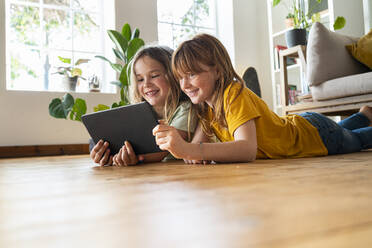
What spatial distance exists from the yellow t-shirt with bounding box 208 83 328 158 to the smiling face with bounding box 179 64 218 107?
0.08 metres

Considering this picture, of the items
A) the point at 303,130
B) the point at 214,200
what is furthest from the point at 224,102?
the point at 214,200

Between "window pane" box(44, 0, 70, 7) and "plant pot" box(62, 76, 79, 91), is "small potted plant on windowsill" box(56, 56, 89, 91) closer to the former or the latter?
"plant pot" box(62, 76, 79, 91)

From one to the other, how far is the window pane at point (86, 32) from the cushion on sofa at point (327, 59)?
2.29 metres

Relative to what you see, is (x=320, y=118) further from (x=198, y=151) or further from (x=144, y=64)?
(x=144, y=64)

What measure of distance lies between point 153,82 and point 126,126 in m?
0.41

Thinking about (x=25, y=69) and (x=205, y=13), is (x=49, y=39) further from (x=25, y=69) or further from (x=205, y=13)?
(x=205, y=13)

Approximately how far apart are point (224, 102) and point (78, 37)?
2.92m

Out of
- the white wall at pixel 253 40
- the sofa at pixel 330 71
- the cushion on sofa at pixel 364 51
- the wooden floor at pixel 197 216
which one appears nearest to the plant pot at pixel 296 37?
the sofa at pixel 330 71

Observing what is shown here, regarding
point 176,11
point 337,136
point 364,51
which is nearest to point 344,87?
point 364,51

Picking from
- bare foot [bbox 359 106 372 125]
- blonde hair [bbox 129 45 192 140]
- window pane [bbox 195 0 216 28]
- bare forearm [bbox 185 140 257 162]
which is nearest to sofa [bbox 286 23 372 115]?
bare foot [bbox 359 106 372 125]

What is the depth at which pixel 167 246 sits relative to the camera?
0.27 m

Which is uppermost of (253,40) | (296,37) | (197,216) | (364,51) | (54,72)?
(253,40)

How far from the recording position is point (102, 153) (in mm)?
1256

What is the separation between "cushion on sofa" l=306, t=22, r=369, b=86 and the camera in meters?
2.49
